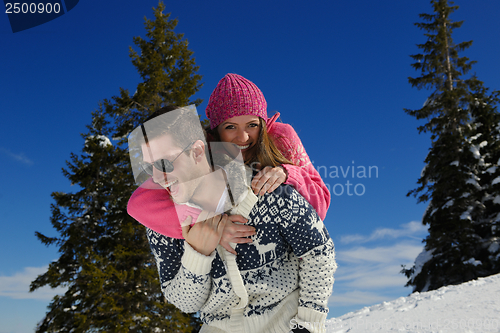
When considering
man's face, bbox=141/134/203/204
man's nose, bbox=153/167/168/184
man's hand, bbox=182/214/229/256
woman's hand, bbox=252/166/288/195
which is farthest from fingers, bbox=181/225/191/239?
woman's hand, bbox=252/166/288/195

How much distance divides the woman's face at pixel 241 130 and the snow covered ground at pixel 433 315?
2.97 metres

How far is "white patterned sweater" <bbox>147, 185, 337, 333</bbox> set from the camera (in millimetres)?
1629

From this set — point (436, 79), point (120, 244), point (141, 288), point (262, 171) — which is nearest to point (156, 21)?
point (120, 244)

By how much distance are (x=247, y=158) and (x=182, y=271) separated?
27.9 inches

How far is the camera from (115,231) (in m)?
12.1

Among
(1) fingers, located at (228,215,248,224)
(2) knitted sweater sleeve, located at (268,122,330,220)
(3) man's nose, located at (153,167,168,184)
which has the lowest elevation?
(1) fingers, located at (228,215,248,224)

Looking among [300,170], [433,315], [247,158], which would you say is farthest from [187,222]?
[433,315]

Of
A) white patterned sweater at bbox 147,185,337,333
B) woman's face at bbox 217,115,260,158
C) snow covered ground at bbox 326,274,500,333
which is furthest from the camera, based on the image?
snow covered ground at bbox 326,274,500,333

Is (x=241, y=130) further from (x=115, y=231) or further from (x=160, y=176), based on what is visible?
(x=115, y=231)

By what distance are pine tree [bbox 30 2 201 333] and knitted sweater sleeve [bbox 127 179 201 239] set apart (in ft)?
31.3

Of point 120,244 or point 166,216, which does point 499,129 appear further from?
point 166,216

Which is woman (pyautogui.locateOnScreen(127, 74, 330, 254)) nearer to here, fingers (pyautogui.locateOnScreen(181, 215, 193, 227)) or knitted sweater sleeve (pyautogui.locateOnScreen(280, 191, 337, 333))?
fingers (pyautogui.locateOnScreen(181, 215, 193, 227))

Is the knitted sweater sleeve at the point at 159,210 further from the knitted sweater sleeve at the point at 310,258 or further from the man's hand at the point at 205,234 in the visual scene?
the knitted sweater sleeve at the point at 310,258

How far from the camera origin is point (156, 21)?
14141mm
